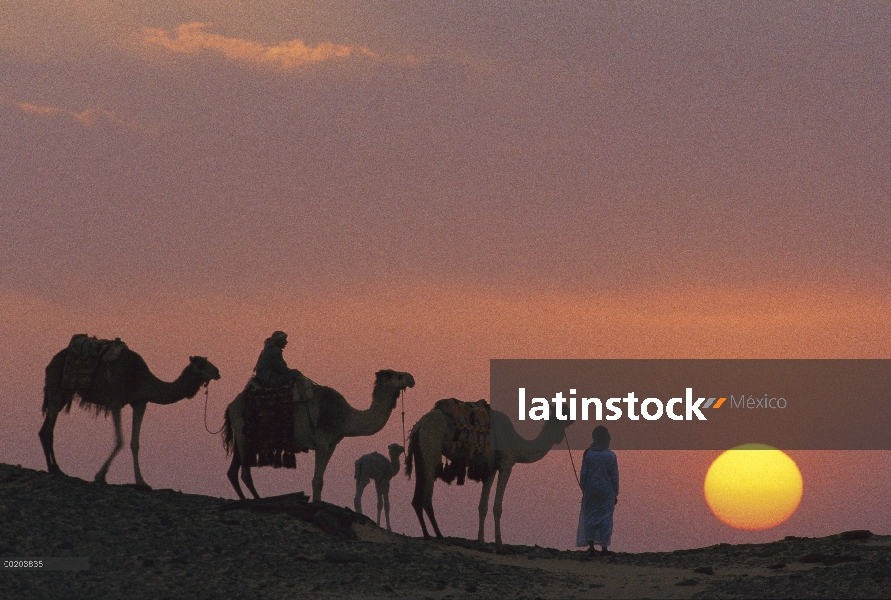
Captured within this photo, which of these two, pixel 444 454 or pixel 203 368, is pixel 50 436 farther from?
pixel 444 454

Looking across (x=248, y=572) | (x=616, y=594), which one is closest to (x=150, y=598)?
(x=248, y=572)

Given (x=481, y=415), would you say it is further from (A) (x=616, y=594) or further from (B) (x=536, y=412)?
(A) (x=616, y=594)

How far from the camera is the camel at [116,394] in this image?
20.9m

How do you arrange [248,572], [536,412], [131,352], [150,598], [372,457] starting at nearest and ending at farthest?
[150,598] → [248,572] → [131,352] → [536,412] → [372,457]

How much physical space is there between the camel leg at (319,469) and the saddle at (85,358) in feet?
12.9

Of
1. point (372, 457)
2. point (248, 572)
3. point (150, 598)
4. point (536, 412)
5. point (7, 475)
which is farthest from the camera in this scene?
point (372, 457)

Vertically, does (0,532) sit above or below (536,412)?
below

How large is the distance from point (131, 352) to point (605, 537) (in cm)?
903

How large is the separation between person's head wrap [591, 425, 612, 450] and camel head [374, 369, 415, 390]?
138 inches

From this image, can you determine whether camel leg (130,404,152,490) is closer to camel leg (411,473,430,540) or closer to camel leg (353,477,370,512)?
camel leg (411,473,430,540)

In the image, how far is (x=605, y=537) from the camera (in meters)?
21.9

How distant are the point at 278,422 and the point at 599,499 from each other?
5.97 m
